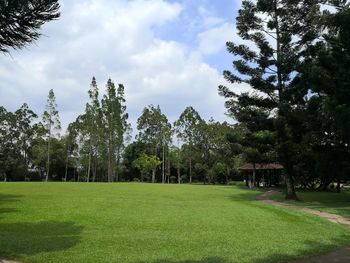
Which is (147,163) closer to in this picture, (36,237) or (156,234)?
(156,234)

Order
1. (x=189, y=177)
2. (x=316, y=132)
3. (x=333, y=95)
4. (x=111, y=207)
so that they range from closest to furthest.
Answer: (x=111, y=207)
(x=333, y=95)
(x=316, y=132)
(x=189, y=177)

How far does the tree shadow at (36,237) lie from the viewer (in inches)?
340

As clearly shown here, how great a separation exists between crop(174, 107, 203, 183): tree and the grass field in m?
50.6

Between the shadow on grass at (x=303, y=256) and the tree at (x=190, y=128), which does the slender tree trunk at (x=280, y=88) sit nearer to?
the shadow on grass at (x=303, y=256)

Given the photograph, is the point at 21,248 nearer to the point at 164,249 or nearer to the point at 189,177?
the point at 164,249

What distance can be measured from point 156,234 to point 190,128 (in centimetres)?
5815

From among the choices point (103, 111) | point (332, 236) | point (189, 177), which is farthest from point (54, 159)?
point (332, 236)

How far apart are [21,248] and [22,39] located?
13.8 feet

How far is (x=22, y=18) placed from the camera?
8.20 m

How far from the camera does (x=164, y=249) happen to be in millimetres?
8961

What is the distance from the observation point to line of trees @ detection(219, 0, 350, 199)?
2219 cm

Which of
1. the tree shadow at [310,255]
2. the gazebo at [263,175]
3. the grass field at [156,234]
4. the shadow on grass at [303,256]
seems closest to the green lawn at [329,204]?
the grass field at [156,234]

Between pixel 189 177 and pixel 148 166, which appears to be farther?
pixel 189 177

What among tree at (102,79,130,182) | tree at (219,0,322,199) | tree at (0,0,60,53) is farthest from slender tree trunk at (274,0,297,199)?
tree at (102,79,130,182)
